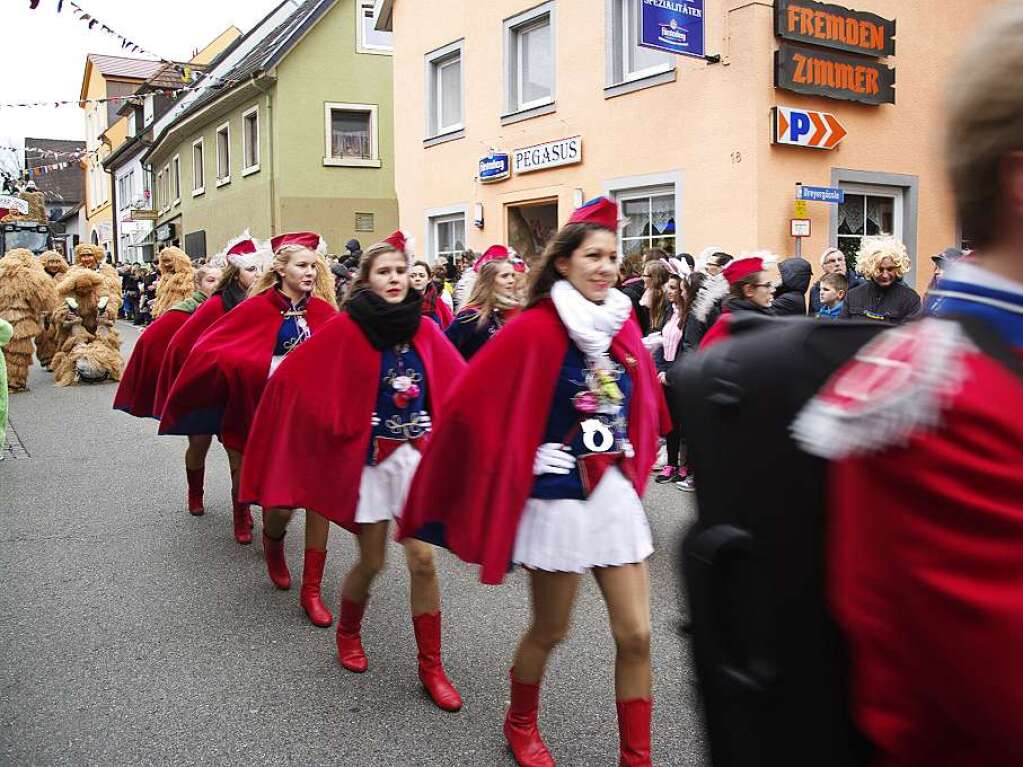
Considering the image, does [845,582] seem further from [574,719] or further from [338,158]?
[338,158]

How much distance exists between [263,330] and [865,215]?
926cm

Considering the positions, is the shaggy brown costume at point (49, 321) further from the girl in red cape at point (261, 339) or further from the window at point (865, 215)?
the window at point (865, 215)

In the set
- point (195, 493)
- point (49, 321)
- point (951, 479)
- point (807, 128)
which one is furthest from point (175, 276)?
point (951, 479)

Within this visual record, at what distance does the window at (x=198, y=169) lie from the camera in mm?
31828

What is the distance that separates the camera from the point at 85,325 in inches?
655

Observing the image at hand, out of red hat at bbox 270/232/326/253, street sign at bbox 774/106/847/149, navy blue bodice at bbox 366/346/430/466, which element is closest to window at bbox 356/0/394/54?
street sign at bbox 774/106/847/149

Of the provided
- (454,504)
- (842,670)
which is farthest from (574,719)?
(842,670)

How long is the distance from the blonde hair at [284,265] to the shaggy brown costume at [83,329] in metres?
11.5

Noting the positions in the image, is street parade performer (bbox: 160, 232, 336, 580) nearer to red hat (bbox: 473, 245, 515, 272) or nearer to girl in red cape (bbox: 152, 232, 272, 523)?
girl in red cape (bbox: 152, 232, 272, 523)

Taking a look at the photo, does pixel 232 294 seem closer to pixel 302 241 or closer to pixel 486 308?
pixel 302 241

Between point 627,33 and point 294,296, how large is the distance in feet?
29.4

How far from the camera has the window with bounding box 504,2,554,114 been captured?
14.7m

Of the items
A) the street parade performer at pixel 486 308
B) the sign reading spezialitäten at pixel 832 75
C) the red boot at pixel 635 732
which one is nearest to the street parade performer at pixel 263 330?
the street parade performer at pixel 486 308

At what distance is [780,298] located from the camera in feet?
26.0
